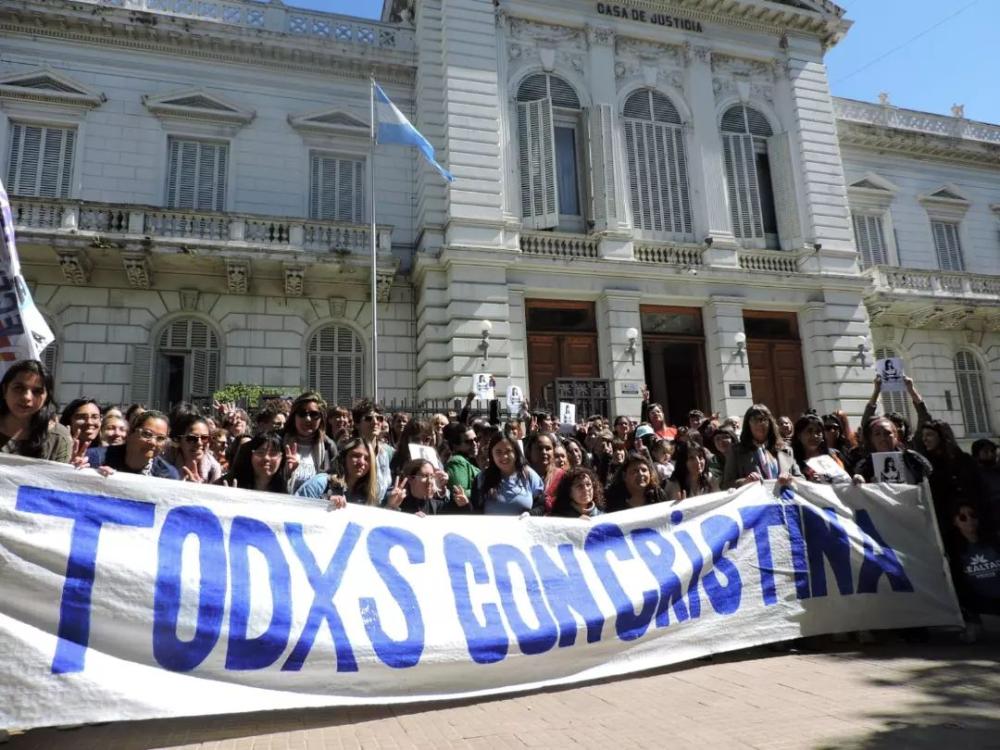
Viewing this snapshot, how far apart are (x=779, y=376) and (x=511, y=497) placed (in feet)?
47.9

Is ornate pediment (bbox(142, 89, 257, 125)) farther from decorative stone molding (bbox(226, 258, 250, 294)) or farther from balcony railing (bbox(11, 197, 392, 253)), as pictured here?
decorative stone molding (bbox(226, 258, 250, 294))

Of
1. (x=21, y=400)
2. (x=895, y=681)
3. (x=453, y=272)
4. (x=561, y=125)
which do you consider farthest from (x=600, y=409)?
(x=21, y=400)

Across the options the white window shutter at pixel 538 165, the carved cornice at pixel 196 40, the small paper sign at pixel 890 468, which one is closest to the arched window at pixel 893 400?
the white window shutter at pixel 538 165

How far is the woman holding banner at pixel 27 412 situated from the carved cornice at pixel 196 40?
49.3ft

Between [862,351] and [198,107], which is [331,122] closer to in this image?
[198,107]

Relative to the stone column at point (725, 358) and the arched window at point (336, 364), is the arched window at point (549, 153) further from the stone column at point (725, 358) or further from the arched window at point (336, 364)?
the arched window at point (336, 364)

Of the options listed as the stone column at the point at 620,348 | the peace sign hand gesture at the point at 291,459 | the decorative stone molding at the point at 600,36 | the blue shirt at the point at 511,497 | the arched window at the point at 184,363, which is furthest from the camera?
the decorative stone molding at the point at 600,36

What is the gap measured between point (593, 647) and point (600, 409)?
10.8 meters

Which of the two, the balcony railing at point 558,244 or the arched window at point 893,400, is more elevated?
the balcony railing at point 558,244

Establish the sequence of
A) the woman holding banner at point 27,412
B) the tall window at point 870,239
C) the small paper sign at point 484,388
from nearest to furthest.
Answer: the woman holding banner at point 27,412 < the small paper sign at point 484,388 < the tall window at point 870,239

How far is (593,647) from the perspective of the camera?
15.3ft

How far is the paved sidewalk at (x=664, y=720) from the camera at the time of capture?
3602mm

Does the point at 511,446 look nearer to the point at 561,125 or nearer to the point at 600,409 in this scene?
the point at 600,409

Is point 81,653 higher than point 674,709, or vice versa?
point 81,653
